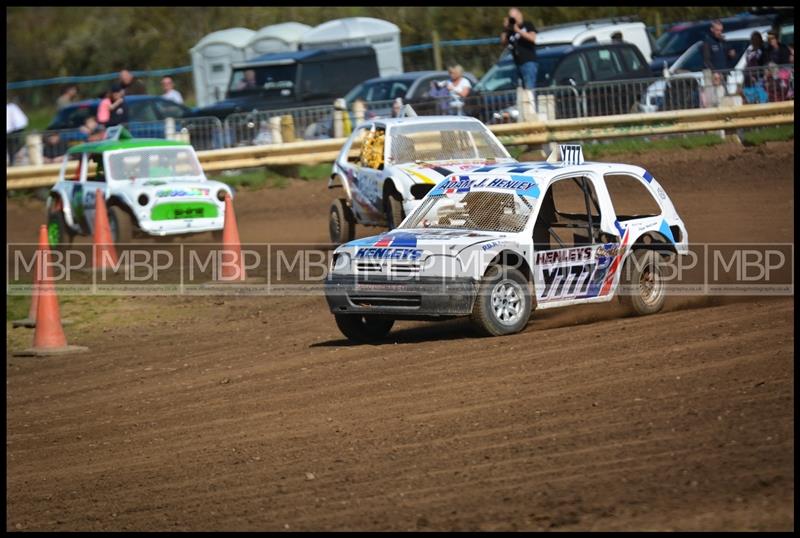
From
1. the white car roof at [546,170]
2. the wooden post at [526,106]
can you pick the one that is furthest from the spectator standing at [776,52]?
the white car roof at [546,170]

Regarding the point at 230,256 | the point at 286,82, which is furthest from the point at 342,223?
the point at 286,82

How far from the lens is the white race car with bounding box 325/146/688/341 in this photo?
1025 cm

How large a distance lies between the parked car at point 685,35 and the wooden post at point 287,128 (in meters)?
6.97

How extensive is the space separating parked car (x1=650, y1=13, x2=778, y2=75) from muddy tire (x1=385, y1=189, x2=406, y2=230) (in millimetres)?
11567

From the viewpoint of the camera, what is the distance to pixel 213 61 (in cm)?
3344

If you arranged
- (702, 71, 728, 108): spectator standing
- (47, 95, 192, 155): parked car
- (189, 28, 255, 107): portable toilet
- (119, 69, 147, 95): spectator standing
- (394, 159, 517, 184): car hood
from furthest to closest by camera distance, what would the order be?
1. (189, 28, 255, 107): portable toilet
2. (119, 69, 147, 95): spectator standing
3. (47, 95, 192, 155): parked car
4. (702, 71, 728, 108): spectator standing
5. (394, 159, 517, 184): car hood

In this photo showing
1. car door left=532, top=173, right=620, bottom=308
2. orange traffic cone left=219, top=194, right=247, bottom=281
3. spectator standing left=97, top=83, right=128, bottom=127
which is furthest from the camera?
spectator standing left=97, top=83, right=128, bottom=127

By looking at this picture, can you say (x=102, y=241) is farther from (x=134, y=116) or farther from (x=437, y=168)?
(x=134, y=116)

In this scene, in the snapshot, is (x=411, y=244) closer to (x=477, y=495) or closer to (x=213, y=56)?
(x=477, y=495)

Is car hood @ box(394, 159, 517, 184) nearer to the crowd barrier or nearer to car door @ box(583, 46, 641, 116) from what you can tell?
the crowd barrier

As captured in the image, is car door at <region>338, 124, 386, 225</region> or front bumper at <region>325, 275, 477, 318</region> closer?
front bumper at <region>325, 275, 477, 318</region>

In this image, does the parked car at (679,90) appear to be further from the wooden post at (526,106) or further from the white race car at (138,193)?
the white race car at (138,193)

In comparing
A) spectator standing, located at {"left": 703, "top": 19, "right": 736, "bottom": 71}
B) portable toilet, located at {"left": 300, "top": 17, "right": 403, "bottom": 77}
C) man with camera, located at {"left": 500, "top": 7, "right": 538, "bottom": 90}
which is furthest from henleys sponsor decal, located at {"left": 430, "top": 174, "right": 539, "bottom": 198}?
portable toilet, located at {"left": 300, "top": 17, "right": 403, "bottom": 77}

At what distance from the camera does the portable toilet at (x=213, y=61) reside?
109 feet
